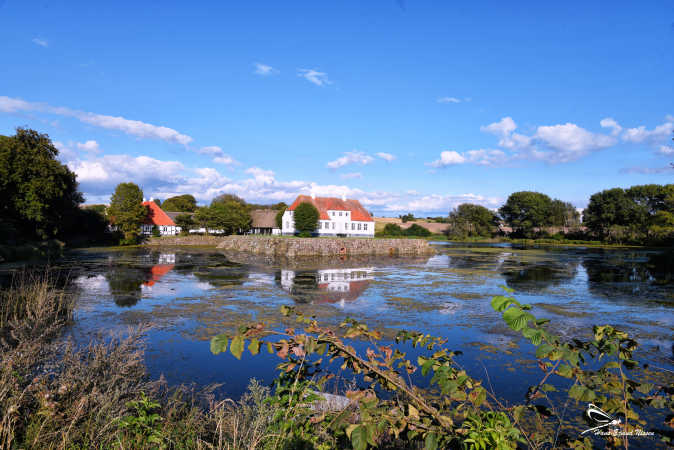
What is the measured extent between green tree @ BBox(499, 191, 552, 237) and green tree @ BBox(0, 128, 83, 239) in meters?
79.4

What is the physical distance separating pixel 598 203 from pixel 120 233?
78.4 m

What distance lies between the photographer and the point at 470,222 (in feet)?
274

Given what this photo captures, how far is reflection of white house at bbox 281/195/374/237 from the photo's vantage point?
59781 mm

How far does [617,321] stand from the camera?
38.3 feet

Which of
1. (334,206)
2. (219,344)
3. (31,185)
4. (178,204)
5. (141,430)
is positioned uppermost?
(178,204)

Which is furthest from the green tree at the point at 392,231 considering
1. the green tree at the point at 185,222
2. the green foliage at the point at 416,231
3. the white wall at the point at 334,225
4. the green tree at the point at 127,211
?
the green tree at the point at 127,211

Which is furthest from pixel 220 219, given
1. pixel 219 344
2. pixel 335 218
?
pixel 219 344

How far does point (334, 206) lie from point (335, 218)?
1.98 metres

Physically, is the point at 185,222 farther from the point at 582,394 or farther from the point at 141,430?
the point at 582,394

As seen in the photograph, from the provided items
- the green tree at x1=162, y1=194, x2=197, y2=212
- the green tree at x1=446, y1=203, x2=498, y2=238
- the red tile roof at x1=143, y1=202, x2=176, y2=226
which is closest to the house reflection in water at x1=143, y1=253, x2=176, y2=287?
the red tile roof at x1=143, y1=202, x2=176, y2=226

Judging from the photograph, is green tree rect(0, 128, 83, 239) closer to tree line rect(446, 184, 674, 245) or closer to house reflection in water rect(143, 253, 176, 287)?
house reflection in water rect(143, 253, 176, 287)

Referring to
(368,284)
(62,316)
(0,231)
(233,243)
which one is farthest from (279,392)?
(233,243)

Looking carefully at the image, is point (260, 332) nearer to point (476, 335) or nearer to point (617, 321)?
point (476, 335)

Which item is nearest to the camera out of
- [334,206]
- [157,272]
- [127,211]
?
[157,272]
